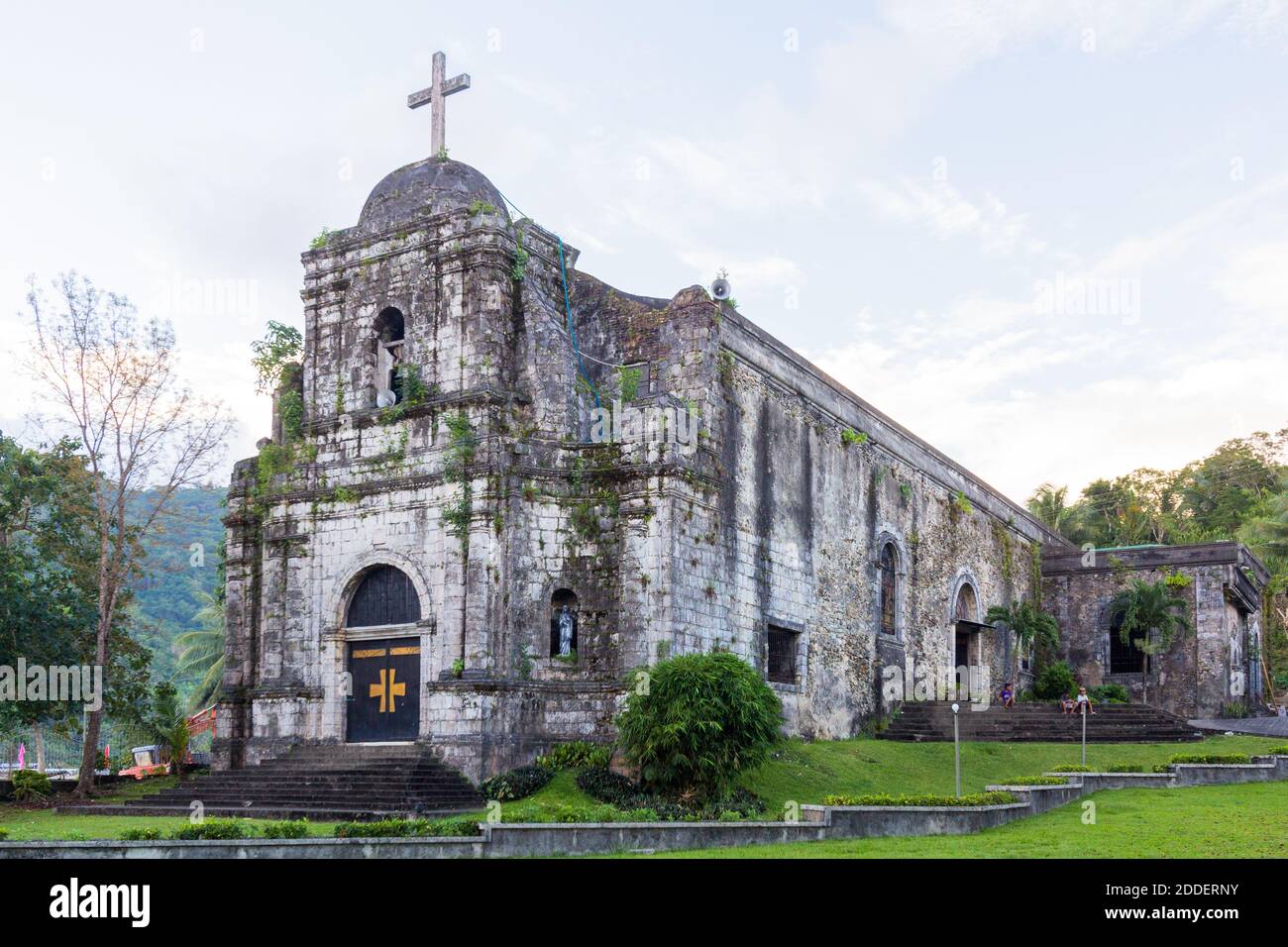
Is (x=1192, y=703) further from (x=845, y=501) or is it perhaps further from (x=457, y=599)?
(x=457, y=599)

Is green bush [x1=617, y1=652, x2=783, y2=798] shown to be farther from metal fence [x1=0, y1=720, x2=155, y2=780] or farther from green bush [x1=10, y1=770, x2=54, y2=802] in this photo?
metal fence [x1=0, y1=720, x2=155, y2=780]

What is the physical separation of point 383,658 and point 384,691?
22.0 inches

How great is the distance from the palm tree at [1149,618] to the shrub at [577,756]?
19.7 meters

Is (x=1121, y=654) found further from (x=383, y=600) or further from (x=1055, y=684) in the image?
(x=383, y=600)

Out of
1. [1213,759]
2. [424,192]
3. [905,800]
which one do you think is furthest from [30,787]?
[1213,759]

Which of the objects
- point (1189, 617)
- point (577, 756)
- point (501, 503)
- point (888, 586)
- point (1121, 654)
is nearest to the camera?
point (577, 756)

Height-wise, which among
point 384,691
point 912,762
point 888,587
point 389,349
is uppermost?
point 389,349

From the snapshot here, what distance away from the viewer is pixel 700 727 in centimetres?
1795

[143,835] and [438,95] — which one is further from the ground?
[438,95]

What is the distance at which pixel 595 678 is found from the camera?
67.2 ft

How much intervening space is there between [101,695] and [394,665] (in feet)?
21.1

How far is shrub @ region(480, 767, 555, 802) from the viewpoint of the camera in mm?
18938

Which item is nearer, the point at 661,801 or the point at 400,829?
the point at 400,829
